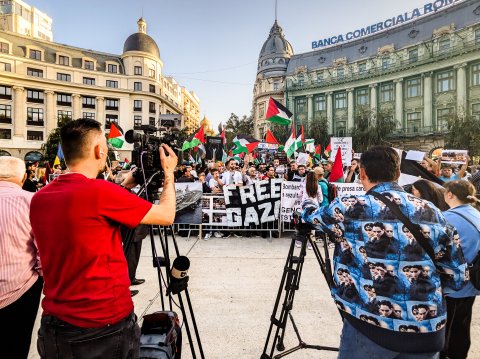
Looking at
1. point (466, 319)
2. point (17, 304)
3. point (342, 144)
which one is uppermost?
point (342, 144)

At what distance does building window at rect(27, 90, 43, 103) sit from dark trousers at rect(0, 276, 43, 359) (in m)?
64.2

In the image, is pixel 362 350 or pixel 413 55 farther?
pixel 413 55

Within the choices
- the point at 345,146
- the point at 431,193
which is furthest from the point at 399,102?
the point at 431,193

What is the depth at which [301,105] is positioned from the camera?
68.4 metres

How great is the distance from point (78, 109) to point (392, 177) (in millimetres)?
65968

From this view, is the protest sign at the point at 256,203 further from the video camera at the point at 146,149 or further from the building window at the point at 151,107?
the building window at the point at 151,107

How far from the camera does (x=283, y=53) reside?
76.8 m

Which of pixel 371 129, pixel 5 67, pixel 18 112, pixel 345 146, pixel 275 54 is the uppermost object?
pixel 275 54

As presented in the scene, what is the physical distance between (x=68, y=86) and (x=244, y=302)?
63907 mm

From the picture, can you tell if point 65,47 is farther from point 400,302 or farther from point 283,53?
point 400,302

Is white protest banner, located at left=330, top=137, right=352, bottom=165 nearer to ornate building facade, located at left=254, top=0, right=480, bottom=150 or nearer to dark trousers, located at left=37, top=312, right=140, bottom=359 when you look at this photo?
dark trousers, located at left=37, top=312, right=140, bottom=359

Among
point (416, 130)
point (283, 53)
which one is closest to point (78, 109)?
point (283, 53)

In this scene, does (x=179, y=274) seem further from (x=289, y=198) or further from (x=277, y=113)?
(x=277, y=113)

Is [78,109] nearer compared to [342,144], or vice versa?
[342,144]
